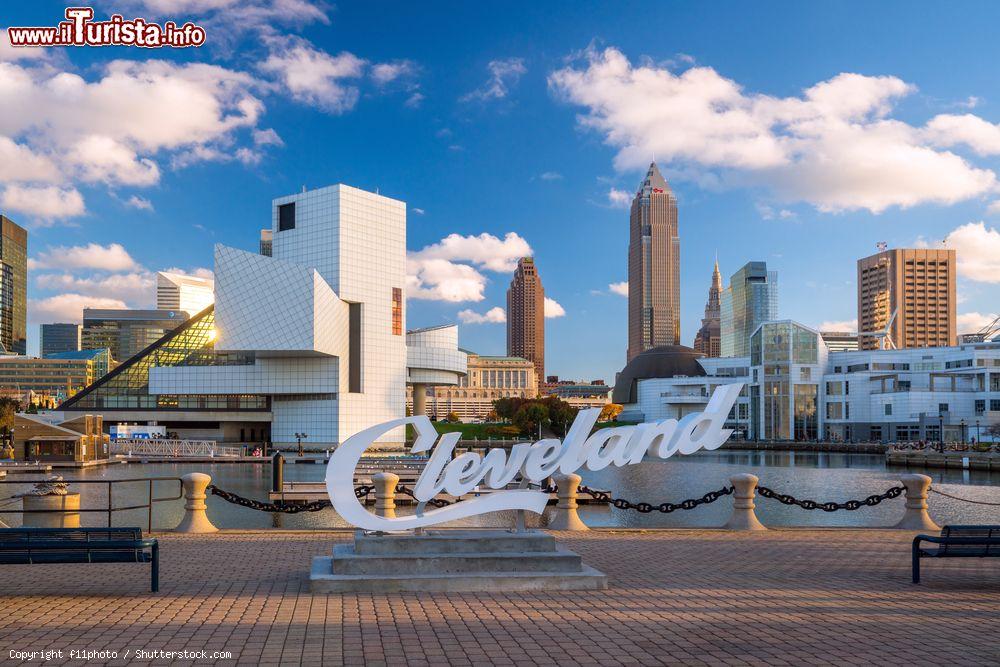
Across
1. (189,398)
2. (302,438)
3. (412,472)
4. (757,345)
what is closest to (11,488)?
(412,472)

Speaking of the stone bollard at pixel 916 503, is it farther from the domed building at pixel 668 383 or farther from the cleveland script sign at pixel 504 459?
the domed building at pixel 668 383

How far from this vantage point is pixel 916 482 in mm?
18906

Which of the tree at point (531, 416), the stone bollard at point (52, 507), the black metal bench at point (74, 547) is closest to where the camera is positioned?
the black metal bench at point (74, 547)

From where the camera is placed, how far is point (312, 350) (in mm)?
73875

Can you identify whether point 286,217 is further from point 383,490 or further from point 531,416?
point 383,490

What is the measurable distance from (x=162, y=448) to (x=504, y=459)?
6275cm

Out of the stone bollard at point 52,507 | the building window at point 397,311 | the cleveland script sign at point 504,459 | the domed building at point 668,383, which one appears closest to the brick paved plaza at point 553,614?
the cleveland script sign at point 504,459

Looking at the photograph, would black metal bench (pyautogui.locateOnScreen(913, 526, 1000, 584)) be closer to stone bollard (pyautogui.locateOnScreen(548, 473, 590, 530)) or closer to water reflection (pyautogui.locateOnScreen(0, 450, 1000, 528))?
stone bollard (pyautogui.locateOnScreen(548, 473, 590, 530))

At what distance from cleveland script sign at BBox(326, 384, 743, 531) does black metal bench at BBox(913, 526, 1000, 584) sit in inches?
133

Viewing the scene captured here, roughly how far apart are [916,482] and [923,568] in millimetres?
5805

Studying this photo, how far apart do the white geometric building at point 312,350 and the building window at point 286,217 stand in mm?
98

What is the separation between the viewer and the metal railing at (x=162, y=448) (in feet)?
226

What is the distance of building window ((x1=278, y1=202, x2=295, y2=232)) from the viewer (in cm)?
8424

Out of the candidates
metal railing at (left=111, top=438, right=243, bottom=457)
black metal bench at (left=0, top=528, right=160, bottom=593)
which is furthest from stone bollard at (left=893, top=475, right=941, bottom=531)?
metal railing at (left=111, top=438, right=243, bottom=457)
